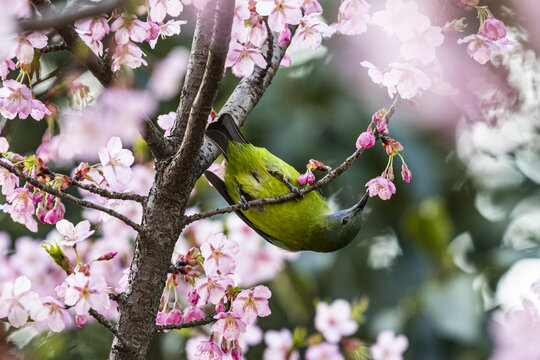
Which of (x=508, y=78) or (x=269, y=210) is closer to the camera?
(x=269, y=210)

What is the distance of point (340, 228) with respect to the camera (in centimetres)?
248

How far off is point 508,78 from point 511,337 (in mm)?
1319

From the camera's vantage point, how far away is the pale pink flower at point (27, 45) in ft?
5.10

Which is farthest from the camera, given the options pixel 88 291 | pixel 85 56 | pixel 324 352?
pixel 324 352

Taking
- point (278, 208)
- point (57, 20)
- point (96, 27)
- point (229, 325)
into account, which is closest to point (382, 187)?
point (229, 325)

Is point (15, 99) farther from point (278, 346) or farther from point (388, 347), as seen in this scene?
point (388, 347)

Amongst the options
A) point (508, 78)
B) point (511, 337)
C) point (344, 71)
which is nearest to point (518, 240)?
point (344, 71)

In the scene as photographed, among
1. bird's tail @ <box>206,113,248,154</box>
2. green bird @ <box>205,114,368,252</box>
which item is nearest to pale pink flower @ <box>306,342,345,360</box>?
green bird @ <box>205,114,368,252</box>

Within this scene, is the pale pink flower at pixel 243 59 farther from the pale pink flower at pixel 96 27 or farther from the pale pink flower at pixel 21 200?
the pale pink flower at pixel 21 200

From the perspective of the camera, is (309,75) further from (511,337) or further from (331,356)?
(511,337)

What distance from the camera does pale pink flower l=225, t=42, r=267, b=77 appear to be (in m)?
1.66

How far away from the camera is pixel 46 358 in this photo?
261cm

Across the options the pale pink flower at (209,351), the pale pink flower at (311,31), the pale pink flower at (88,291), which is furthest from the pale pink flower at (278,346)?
the pale pink flower at (88,291)

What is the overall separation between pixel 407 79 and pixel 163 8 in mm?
689
